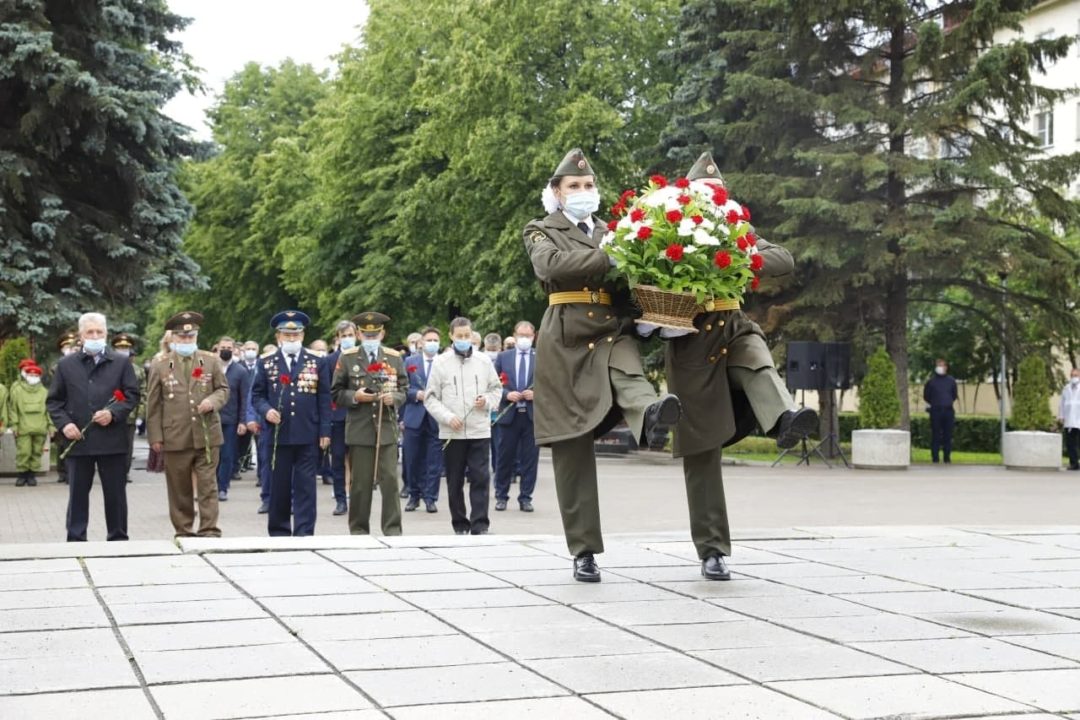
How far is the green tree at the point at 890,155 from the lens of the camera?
2711cm

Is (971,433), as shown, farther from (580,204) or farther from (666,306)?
(666,306)

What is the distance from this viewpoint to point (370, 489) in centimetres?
1261

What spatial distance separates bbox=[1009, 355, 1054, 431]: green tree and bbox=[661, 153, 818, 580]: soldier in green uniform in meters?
22.4

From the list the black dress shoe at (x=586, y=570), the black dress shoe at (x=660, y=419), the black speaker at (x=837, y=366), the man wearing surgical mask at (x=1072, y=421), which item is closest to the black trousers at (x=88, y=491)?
the black dress shoe at (x=586, y=570)

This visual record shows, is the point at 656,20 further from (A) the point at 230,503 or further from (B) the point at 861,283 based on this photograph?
(A) the point at 230,503

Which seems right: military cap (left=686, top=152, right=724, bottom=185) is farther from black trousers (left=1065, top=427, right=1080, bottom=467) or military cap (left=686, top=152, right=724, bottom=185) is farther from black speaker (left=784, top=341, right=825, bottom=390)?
black trousers (left=1065, top=427, right=1080, bottom=467)

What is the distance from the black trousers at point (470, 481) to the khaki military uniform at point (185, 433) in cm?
232

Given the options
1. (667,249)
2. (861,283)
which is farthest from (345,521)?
(861,283)

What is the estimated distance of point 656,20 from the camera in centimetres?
3728

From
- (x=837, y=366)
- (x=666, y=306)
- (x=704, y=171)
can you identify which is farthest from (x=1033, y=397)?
(x=666, y=306)

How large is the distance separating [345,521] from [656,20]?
24.2 metres

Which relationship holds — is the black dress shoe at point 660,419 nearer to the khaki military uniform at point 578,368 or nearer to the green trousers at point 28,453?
the khaki military uniform at point 578,368

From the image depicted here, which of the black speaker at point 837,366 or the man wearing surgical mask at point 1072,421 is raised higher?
the black speaker at point 837,366

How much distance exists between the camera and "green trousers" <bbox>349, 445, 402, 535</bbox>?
40.9 feet
